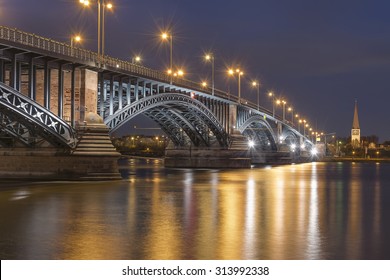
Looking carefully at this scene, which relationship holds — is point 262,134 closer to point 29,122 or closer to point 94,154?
point 94,154

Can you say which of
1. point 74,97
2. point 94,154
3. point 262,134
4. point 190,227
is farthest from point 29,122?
point 262,134

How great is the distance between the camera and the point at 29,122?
42094 mm

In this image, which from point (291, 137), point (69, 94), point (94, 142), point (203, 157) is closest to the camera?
point (94, 142)

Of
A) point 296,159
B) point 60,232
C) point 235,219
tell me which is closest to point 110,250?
point 60,232

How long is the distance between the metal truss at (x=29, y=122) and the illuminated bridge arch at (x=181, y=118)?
28.5 ft

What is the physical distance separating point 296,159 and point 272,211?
447 ft

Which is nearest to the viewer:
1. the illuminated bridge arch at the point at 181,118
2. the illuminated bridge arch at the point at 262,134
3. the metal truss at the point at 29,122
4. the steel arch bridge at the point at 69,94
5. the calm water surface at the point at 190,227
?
the calm water surface at the point at 190,227

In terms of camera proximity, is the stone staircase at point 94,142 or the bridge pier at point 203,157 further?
the bridge pier at point 203,157

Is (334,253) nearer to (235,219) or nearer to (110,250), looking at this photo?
(110,250)

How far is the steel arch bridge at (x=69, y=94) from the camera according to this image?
40844mm

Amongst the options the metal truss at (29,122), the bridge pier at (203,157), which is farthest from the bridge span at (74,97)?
the bridge pier at (203,157)

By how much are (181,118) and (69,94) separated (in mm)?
32053

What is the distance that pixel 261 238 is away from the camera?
54.9ft

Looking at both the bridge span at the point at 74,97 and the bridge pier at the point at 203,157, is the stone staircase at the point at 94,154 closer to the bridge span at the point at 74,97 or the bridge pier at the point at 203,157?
the bridge span at the point at 74,97
